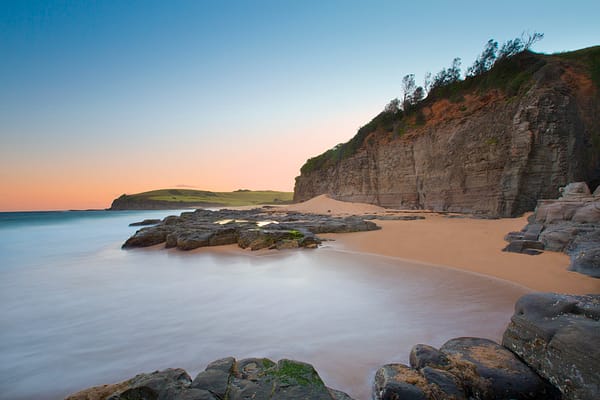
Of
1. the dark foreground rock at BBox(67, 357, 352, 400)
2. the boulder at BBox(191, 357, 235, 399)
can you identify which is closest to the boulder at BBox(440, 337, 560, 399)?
the dark foreground rock at BBox(67, 357, 352, 400)

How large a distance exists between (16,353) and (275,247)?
5.64 m

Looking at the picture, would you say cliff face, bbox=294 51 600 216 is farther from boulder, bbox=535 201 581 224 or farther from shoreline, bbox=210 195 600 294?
boulder, bbox=535 201 581 224

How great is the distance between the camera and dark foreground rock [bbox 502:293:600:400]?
1682 millimetres

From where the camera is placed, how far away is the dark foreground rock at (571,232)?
14.2 feet

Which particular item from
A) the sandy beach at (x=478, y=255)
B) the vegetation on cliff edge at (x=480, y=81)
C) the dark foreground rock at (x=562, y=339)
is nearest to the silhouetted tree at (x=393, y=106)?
the vegetation on cliff edge at (x=480, y=81)

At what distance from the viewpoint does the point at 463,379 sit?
1898mm

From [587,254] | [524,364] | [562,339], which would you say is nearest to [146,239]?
[524,364]

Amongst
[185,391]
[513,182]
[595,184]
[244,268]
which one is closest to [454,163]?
[513,182]

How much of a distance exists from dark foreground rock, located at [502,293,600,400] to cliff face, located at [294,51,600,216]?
12.9 metres

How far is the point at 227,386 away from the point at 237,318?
1.93m

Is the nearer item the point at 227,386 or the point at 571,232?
the point at 227,386

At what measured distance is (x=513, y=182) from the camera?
12625mm

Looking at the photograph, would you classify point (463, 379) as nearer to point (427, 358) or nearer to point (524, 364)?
point (427, 358)

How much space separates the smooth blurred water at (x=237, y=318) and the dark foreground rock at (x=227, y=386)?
54 cm
